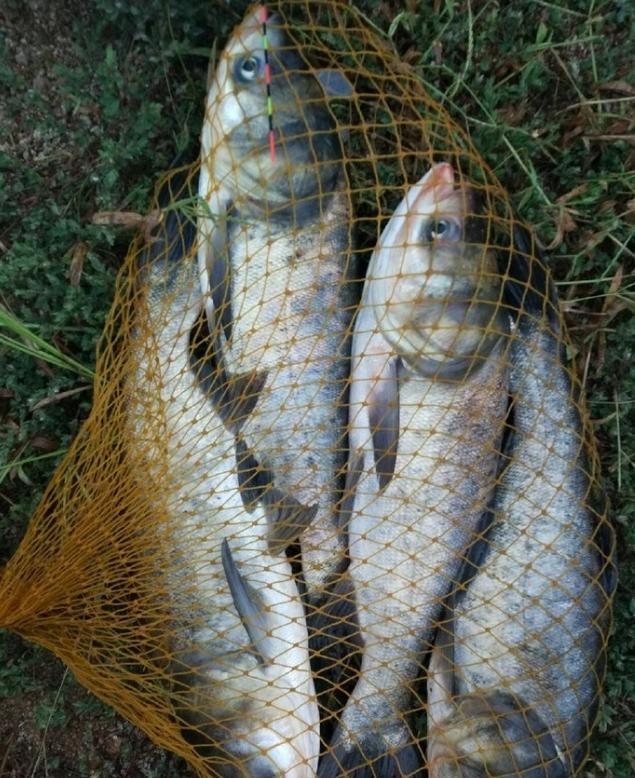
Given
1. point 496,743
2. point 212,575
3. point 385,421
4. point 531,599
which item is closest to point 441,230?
point 385,421

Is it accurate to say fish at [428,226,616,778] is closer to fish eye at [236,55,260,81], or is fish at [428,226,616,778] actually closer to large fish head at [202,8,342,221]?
large fish head at [202,8,342,221]

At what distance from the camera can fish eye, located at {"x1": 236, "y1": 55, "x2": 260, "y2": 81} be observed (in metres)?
2.67

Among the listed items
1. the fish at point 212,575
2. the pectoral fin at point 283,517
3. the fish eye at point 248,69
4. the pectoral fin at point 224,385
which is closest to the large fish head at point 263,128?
the fish eye at point 248,69

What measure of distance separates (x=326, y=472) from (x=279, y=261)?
79 centimetres

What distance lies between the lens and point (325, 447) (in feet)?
9.28

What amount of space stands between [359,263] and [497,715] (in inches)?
68.5

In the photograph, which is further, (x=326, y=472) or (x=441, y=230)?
(x=326, y=472)

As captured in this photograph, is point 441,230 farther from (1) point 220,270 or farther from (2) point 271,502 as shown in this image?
(2) point 271,502

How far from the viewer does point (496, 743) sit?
8.91 feet

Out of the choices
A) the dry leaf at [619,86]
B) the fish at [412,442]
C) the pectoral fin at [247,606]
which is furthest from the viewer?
the dry leaf at [619,86]

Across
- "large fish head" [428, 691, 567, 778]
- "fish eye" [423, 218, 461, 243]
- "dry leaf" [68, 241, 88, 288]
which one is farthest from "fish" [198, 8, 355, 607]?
"large fish head" [428, 691, 567, 778]

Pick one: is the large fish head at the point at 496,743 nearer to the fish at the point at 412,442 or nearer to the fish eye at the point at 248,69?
the fish at the point at 412,442

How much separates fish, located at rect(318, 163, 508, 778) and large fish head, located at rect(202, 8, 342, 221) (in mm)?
376

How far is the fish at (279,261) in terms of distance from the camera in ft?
8.82
